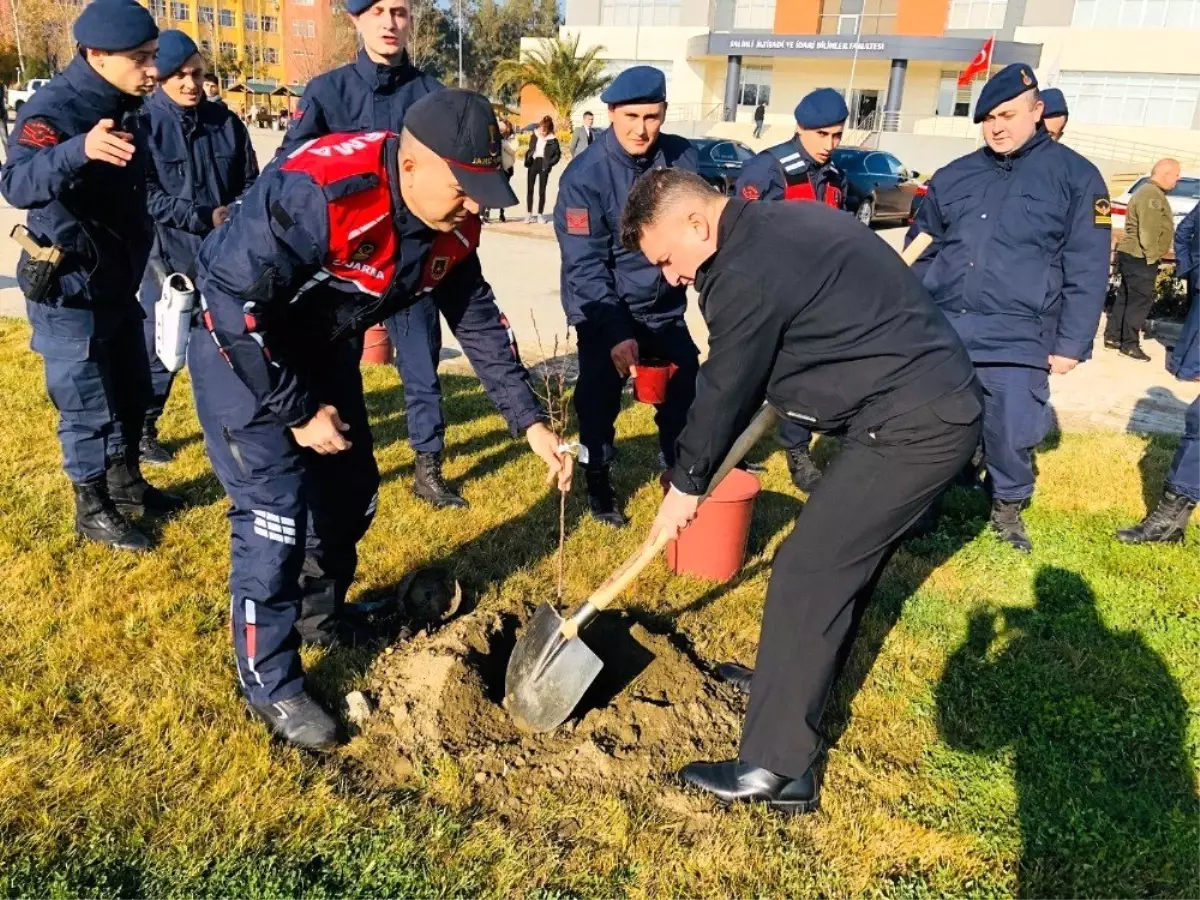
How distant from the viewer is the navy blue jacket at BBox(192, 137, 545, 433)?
2.32 meters

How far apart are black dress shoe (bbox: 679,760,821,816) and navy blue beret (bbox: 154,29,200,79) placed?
4.34m

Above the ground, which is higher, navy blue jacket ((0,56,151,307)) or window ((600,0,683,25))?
window ((600,0,683,25))

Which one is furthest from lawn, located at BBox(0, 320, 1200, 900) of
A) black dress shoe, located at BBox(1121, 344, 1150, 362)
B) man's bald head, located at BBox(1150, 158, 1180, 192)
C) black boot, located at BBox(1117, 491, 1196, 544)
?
man's bald head, located at BBox(1150, 158, 1180, 192)

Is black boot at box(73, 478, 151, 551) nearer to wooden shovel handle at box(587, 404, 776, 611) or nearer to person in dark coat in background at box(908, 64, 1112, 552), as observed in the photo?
wooden shovel handle at box(587, 404, 776, 611)

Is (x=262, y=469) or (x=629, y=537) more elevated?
(x=262, y=469)

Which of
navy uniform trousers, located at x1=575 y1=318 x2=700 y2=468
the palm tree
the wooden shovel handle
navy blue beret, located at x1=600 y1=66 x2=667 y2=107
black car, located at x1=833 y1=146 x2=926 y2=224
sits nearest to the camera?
the wooden shovel handle

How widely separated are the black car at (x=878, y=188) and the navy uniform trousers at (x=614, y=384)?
1408 centimetres

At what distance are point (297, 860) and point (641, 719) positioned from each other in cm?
118

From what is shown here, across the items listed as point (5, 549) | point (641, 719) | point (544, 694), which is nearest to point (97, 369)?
point (5, 549)

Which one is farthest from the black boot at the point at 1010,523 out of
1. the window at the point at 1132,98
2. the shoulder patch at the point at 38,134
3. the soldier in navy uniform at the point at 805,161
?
the window at the point at 1132,98

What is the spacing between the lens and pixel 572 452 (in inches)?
124

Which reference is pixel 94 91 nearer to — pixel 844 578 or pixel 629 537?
pixel 629 537

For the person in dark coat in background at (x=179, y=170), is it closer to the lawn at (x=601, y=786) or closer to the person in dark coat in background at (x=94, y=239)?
the person in dark coat in background at (x=94, y=239)

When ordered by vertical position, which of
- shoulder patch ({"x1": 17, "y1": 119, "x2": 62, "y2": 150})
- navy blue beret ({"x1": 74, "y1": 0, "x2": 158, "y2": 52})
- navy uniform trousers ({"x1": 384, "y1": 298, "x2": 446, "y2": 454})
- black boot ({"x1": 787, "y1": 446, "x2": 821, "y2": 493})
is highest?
navy blue beret ({"x1": 74, "y1": 0, "x2": 158, "y2": 52})
